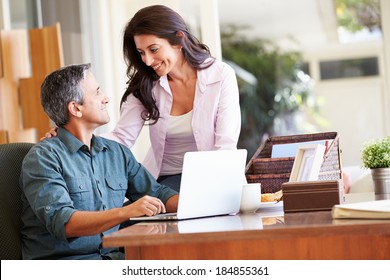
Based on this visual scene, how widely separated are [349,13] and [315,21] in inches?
42.3

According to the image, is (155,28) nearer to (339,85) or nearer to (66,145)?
(66,145)

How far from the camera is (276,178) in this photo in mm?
2643

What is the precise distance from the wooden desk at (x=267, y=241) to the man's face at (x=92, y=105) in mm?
947

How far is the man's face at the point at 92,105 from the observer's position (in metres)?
2.66

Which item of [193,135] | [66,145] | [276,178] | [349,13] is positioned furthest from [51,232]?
[349,13]

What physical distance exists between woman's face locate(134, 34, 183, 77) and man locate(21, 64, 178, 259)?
35cm

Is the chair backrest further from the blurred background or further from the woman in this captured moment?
the blurred background

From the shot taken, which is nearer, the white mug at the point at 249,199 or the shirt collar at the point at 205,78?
the white mug at the point at 249,199

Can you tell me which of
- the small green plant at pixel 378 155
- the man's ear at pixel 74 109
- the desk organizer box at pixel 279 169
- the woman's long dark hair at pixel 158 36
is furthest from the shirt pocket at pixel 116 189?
the small green plant at pixel 378 155

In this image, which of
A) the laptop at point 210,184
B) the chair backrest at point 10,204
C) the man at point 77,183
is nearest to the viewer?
the laptop at point 210,184

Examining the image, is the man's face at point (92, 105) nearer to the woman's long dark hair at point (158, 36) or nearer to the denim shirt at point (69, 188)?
the denim shirt at point (69, 188)

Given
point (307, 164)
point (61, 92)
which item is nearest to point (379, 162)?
point (307, 164)

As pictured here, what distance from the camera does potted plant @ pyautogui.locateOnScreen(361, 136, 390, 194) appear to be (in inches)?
108

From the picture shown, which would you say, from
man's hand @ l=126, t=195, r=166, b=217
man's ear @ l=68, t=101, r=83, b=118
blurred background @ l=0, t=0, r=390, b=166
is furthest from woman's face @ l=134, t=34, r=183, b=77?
blurred background @ l=0, t=0, r=390, b=166
